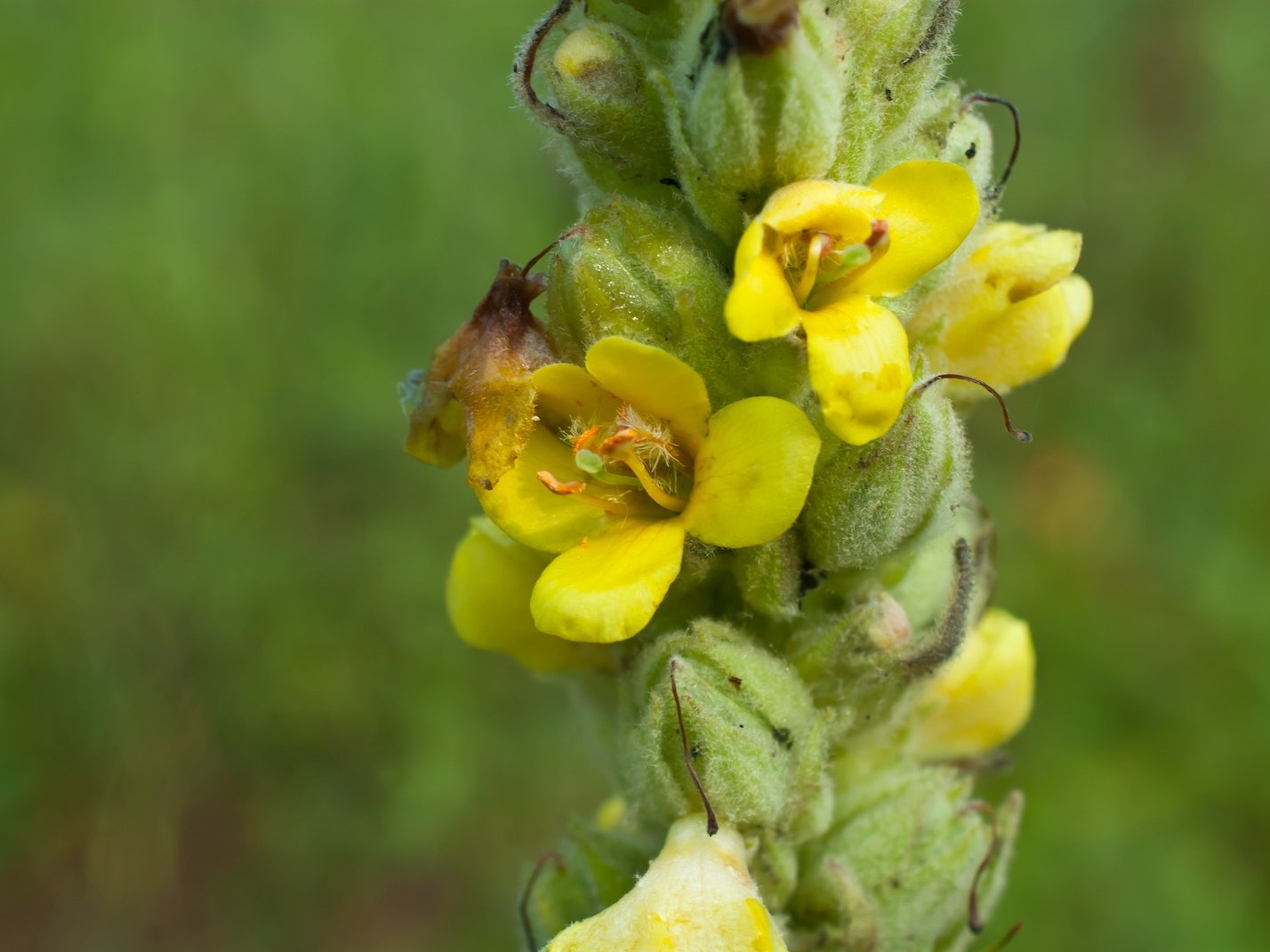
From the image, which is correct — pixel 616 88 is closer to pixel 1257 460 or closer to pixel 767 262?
pixel 767 262

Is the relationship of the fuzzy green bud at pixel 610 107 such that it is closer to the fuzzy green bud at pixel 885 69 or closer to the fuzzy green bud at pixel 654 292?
the fuzzy green bud at pixel 654 292

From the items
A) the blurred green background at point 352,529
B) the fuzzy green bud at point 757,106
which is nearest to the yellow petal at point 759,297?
the fuzzy green bud at point 757,106

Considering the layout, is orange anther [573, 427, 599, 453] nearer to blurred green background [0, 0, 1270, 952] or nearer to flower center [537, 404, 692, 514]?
flower center [537, 404, 692, 514]

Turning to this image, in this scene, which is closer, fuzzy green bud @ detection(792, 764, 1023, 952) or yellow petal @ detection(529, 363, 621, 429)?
yellow petal @ detection(529, 363, 621, 429)

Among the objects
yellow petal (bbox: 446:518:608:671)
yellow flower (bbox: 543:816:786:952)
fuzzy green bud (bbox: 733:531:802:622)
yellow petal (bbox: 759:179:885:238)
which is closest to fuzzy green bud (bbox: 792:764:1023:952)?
yellow flower (bbox: 543:816:786:952)

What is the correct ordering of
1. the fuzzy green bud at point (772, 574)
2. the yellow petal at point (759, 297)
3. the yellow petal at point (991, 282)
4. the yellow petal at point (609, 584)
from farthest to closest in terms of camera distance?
the yellow petal at point (991, 282), the fuzzy green bud at point (772, 574), the yellow petal at point (609, 584), the yellow petal at point (759, 297)
